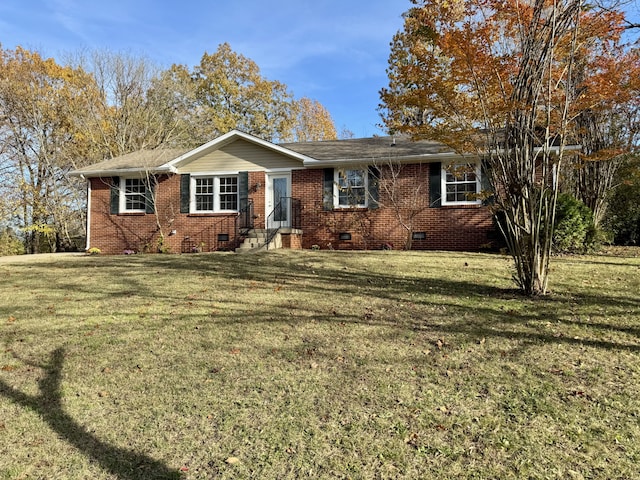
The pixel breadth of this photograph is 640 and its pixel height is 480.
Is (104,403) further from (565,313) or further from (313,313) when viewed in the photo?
(565,313)

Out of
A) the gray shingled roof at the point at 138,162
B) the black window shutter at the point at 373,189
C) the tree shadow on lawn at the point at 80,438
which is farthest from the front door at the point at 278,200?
the tree shadow on lawn at the point at 80,438

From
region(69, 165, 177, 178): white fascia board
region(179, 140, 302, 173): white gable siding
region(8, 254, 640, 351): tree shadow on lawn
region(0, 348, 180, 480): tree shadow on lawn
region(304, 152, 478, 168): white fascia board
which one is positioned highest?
region(179, 140, 302, 173): white gable siding

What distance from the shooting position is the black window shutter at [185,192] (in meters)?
14.6

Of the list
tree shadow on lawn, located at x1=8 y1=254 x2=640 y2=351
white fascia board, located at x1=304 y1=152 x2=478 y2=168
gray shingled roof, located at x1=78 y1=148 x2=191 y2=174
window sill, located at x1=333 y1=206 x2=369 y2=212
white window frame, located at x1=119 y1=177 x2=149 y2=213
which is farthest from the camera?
white window frame, located at x1=119 y1=177 x2=149 y2=213

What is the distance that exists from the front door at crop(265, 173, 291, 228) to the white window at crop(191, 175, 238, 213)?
3.86 ft

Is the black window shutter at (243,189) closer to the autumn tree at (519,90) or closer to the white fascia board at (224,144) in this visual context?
the white fascia board at (224,144)

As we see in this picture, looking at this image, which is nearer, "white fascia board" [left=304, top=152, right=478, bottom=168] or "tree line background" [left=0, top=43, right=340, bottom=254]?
"white fascia board" [left=304, top=152, right=478, bottom=168]

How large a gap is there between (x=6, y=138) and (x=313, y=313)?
2406cm

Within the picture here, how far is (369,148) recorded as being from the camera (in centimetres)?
1406

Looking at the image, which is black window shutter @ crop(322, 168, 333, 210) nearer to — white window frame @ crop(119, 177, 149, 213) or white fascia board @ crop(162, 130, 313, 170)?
white fascia board @ crop(162, 130, 313, 170)

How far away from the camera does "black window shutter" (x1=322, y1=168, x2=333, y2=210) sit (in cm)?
1354

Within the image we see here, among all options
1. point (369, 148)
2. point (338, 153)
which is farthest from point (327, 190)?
point (369, 148)

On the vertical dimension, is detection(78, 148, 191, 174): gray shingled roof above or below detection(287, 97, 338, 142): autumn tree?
below

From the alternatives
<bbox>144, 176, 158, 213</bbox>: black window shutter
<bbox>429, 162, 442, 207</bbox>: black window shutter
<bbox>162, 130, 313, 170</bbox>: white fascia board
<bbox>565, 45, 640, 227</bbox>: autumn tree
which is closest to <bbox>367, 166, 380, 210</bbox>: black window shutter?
<bbox>429, 162, 442, 207</bbox>: black window shutter
